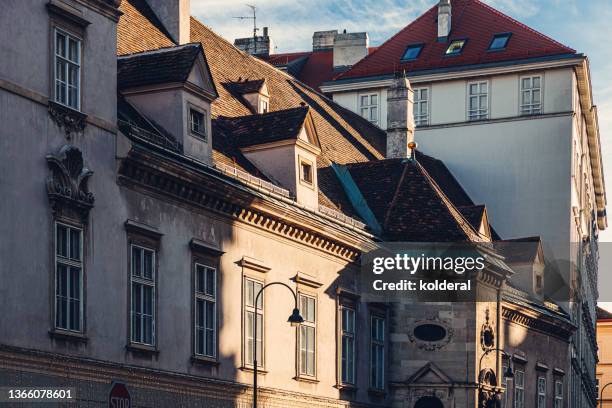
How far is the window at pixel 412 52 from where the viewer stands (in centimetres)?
6544

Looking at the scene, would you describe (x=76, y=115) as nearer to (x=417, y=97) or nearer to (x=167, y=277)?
(x=167, y=277)

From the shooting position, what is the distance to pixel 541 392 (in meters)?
58.0

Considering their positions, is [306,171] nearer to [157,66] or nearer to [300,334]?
[300,334]

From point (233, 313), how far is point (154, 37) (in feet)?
26.1

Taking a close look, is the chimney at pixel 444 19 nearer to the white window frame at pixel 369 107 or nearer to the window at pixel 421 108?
the window at pixel 421 108

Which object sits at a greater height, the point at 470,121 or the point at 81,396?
the point at 470,121

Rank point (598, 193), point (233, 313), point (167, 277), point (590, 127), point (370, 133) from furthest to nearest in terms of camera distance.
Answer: point (598, 193) < point (590, 127) < point (370, 133) < point (233, 313) < point (167, 277)

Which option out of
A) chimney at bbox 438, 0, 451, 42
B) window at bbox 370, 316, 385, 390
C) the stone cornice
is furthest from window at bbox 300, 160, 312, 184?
chimney at bbox 438, 0, 451, 42

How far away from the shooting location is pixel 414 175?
49094 mm

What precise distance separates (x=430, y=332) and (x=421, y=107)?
18493 mm

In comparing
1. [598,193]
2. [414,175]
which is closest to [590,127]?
[598,193]

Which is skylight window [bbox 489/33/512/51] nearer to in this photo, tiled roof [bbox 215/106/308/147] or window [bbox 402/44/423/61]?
window [bbox 402/44/423/61]

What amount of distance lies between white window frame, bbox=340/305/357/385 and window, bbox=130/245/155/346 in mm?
11018

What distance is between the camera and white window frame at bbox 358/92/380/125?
64.5 m
